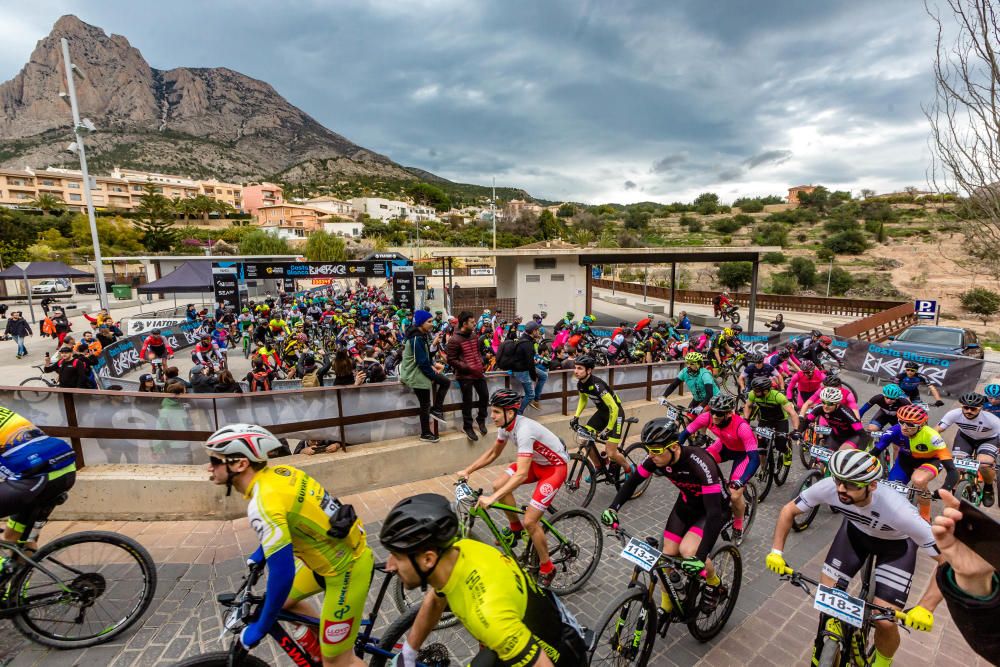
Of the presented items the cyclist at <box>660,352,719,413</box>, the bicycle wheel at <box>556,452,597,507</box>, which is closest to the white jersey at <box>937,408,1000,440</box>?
the cyclist at <box>660,352,719,413</box>

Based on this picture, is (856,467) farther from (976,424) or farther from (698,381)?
(976,424)

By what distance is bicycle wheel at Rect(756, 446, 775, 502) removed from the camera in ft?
21.8

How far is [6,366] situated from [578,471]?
2098 centimetres

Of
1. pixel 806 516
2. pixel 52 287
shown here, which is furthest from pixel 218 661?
pixel 52 287

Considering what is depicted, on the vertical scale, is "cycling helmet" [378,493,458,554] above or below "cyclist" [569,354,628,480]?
above

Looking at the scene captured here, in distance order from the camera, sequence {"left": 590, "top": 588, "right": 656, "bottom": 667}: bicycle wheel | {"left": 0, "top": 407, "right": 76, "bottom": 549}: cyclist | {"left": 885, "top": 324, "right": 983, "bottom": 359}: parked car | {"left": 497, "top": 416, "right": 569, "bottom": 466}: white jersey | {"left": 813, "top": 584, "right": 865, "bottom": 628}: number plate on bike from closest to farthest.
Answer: {"left": 813, "top": 584, "right": 865, "bottom": 628}: number plate on bike → {"left": 590, "top": 588, "right": 656, "bottom": 667}: bicycle wheel → {"left": 0, "top": 407, "right": 76, "bottom": 549}: cyclist → {"left": 497, "top": 416, "right": 569, "bottom": 466}: white jersey → {"left": 885, "top": 324, "right": 983, "bottom": 359}: parked car

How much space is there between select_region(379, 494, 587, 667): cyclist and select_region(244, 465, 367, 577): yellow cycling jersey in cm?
77

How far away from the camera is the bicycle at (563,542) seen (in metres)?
4.33

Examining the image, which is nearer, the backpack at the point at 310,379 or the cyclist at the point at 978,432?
the cyclist at the point at 978,432

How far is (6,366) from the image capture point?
54.0 feet

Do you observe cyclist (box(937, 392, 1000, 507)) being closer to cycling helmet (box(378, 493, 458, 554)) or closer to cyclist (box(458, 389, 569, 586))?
cyclist (box(458, 389, 569, 586))

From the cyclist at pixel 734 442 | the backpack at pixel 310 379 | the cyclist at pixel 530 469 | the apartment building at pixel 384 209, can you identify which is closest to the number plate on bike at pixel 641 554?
the cyclist at pixel 530 469

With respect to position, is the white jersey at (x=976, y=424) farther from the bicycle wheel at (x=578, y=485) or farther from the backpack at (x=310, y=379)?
the backpack at (x=310, y=379)

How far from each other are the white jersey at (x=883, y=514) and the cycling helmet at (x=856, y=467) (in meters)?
0.26
